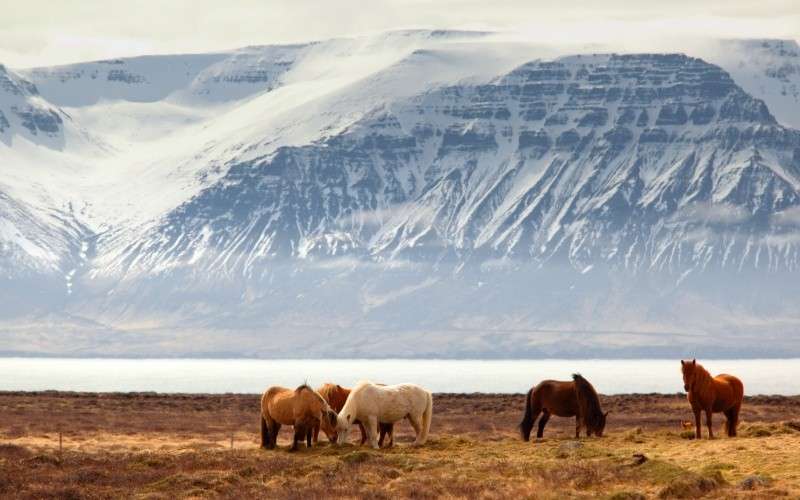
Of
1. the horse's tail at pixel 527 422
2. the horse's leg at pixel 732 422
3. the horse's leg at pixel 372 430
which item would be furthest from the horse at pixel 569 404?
the horse's leg at pixel 372 430

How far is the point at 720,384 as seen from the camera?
57250 millimetres

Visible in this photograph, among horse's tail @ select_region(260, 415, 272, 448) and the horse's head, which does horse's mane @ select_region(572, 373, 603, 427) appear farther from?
horse's tail @ select_region(260, 415, 272, 448)

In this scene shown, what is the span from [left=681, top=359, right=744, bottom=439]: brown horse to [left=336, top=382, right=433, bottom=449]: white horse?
25.6ft

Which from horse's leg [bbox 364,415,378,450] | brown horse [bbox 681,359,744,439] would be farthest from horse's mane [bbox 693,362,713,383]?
horse's leg [bbox 364,415,378,450]

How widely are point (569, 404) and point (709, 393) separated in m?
5.21

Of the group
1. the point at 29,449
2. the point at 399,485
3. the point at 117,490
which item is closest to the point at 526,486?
the point at 399,485

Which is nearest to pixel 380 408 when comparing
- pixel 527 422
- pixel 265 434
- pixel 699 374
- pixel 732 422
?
pixel 265 434

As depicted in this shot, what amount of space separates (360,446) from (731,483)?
13.9 metres

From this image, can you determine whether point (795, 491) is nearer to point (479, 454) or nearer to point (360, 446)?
point (479, 454)

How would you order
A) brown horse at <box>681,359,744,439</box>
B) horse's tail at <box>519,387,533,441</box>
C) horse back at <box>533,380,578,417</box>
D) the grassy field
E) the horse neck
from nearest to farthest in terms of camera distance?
the grassy field < brown horse at <box>681,359,744,439</box> < the horse neck < horse back at <box>533,380,578,417</box> < horse's tail at <box>519,387,533,441</box>

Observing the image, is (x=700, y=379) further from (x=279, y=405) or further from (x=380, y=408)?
(x=279, y=405)

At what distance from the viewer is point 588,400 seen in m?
59.5

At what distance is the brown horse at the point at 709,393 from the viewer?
55750mm

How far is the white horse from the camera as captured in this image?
2226 inches
